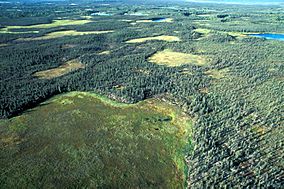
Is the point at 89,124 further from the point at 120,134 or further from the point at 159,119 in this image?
the point at 159,119

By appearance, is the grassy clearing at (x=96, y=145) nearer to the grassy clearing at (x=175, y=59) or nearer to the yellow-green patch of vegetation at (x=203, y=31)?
the grassy clearing at (x=175, y=59)

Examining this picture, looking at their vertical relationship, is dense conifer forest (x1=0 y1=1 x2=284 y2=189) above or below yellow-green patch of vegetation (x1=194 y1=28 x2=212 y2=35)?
below

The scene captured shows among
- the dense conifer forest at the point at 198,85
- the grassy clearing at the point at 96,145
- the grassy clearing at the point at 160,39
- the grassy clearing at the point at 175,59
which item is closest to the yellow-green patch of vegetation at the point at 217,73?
the dense conifer forest at the point at 198,85

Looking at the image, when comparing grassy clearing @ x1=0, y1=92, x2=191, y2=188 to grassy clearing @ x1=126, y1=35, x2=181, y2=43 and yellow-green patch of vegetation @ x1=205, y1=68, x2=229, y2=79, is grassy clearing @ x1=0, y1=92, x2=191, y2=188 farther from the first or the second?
grassy clearing @ x1=126, y1=35, x2=181, y2=43

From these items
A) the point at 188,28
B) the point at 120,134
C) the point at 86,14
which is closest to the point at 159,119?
the point at 120,134

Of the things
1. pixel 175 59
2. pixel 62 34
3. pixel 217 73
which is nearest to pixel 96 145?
pixel 217 73

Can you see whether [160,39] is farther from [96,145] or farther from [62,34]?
[96,145]

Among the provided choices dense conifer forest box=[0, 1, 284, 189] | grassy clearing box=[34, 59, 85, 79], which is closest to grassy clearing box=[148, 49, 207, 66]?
dense conifer forest box=[0, 1, 284, 189]

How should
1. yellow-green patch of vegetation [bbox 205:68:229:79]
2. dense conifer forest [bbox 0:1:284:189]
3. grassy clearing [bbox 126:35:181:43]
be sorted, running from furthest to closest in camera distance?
grassy clearing [bbox 126:35:181:43] → yellow-green patch of vegetation [bbox 205:68:229:79] → dense conifer forest [bbox 0:1:284:189]
